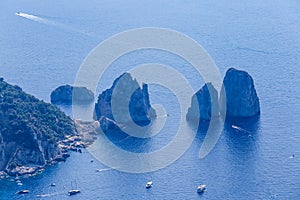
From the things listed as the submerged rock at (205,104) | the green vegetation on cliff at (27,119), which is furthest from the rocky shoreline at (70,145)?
the submerged rock at (205,104)

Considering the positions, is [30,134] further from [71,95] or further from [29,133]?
[71,95]

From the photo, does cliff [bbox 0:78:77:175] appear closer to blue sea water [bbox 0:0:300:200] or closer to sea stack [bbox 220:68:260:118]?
blue sea water [bbox 0:0:300:200]

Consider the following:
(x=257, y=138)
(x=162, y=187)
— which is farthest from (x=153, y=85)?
(x=162, y=187)

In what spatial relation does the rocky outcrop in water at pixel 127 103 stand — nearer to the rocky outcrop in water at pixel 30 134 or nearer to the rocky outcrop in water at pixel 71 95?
the rocky outcrop in water at pixel 30 134

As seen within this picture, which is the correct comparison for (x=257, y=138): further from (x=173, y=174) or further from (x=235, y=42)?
(x=235, y=42)

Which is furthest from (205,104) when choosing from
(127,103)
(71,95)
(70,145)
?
(71,95)

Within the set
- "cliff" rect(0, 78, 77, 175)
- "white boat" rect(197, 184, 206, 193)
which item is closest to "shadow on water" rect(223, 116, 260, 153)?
"white boat" rect(197, 184, 206, 193)
